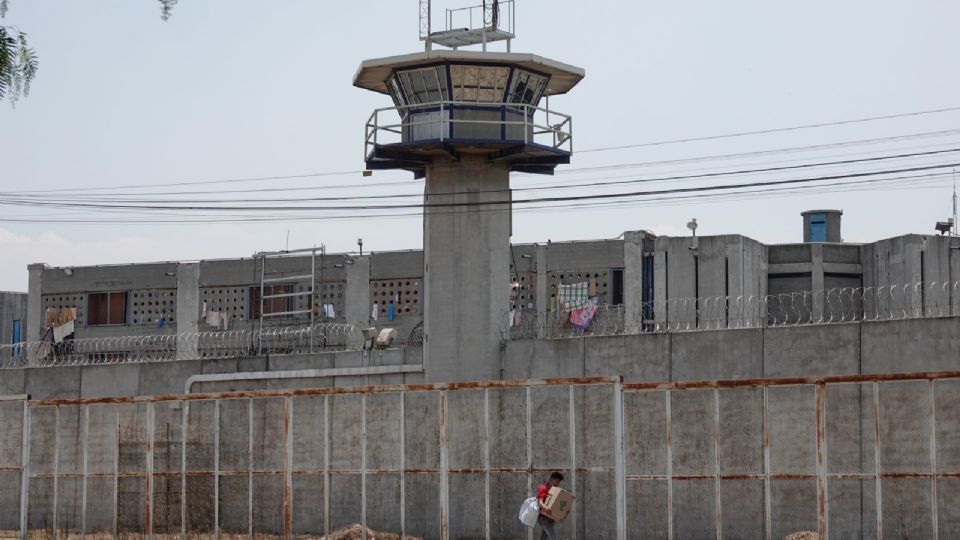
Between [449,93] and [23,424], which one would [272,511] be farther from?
[449,93]

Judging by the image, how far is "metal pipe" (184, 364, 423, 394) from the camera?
30078 millimetres

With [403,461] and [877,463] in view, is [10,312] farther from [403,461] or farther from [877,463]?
[877,463]

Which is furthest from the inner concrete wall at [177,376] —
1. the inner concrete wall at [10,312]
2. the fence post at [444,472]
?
the inner concrete wall at [10,312]

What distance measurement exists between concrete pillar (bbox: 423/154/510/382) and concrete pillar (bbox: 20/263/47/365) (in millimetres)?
31890

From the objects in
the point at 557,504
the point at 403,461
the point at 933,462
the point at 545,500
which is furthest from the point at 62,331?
the point at 933,462

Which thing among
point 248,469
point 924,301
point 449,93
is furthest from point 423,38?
point 924,301

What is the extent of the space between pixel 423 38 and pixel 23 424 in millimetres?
11154

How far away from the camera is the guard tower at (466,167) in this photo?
2936 centimetres

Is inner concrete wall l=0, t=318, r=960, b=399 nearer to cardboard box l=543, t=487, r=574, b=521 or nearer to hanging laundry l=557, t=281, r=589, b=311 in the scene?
cardboard box l=543, t=487, r=574, b=521

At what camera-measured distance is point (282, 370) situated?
31.2 meters

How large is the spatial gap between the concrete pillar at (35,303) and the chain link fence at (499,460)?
2739cm

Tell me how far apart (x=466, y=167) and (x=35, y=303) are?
33.2m

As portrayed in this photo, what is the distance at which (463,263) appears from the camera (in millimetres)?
29672

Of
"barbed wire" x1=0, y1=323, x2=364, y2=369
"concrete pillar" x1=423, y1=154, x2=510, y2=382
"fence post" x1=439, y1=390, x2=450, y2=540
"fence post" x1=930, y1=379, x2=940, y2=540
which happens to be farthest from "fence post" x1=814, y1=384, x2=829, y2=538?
"barbed wire" x1=0, y1=323, x2=364, y2=369
